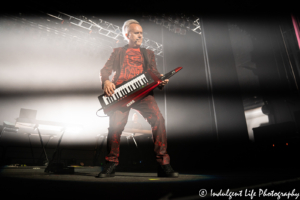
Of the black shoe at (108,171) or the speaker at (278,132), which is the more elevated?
the speaker at (278,132)

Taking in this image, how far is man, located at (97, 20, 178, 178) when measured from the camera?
1345mm

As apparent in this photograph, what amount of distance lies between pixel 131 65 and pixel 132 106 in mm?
424

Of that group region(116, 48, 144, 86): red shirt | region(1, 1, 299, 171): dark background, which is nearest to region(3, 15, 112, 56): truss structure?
region(1, 1, 299, 171): dark background

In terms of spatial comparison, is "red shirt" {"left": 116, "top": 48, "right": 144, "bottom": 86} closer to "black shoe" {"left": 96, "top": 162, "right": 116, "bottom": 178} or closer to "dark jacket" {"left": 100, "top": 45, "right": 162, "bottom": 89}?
"dark jacket" {"left": 100, "top": 45, "right": 162, "bottom": 89}

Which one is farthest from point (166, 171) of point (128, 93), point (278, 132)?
point (278, 132)

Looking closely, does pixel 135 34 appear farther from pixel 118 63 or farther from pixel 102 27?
pixel 102 27

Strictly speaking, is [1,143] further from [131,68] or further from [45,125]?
[131,68]

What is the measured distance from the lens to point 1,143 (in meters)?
4.39

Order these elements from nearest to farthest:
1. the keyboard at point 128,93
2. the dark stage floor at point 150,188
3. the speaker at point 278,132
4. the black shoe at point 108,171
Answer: the dark stage floor at point 150,188 → the black shoe at point 108,171 → the keyboard at point 128,93 → the speaker at point 278,132

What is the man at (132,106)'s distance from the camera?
1345 mm

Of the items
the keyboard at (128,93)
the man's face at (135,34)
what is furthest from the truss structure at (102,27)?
the keyboard at (128,93)

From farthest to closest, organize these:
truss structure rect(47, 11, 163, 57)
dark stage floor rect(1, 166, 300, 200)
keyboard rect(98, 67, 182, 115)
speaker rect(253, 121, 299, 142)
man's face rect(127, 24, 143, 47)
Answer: truss structure rect(47, 11, 163, 57), speaker rect(253, 121, 299, 142), man's face rect(127, 24, 143, 47), keyboard rect(98, 67, 182, 115), dark stage floor rect(1, 166, 300, 200)

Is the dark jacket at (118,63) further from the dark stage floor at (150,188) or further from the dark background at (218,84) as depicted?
the dark background at (218,84)

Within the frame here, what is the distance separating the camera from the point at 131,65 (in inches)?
64.4
